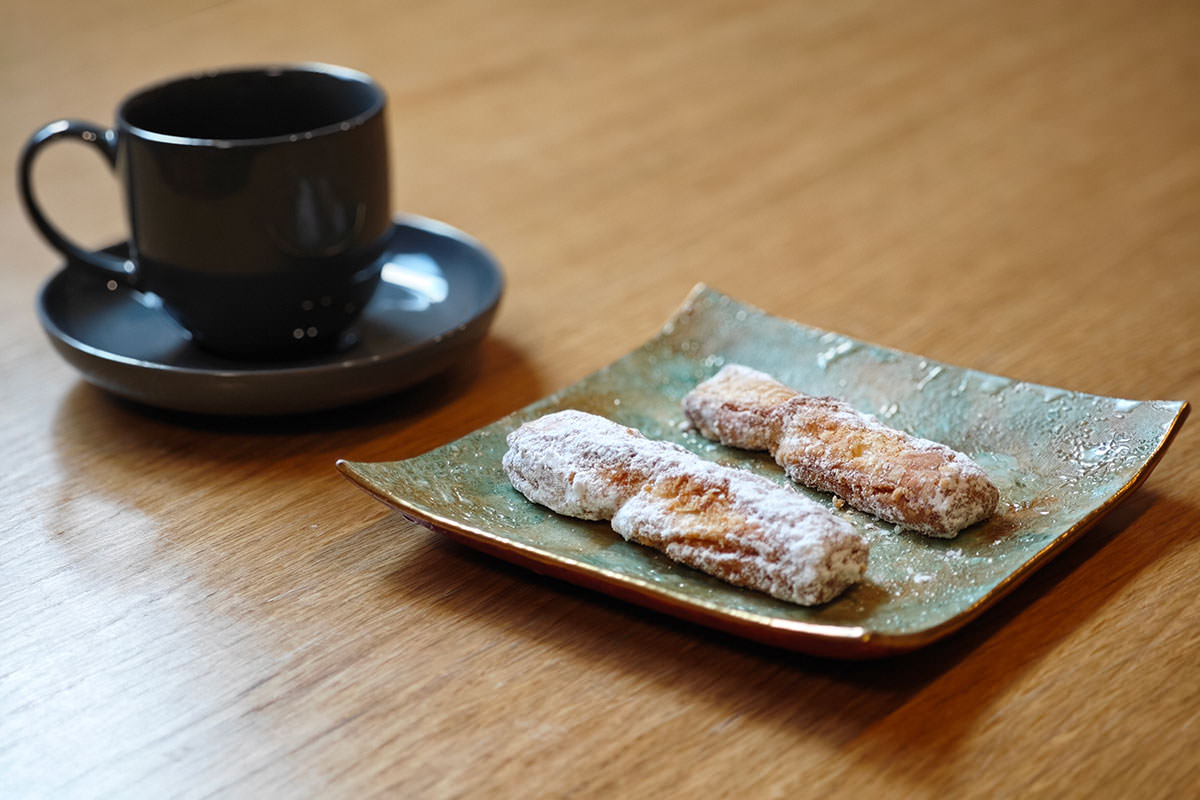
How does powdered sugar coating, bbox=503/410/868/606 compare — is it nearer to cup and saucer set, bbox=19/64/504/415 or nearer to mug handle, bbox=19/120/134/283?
cup and saucer set, bbox=19/64/504/415

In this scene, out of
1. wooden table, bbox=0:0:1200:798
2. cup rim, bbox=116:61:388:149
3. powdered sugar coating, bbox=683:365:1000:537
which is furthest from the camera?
cup rim, bbox=116:61:388:149

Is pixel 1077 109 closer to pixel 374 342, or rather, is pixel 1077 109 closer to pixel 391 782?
pixel 374 342

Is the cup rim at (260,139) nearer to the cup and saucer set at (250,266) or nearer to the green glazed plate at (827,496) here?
the cup and saucer set at (250,266)

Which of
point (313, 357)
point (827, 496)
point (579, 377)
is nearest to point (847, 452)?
point (827, 496)

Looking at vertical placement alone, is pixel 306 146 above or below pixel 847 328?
above

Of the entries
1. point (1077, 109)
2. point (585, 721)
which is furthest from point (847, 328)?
point (1077, 109)

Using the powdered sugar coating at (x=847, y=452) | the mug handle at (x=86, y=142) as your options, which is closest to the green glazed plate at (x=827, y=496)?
the powdered sugar coating at (x=847, y=452)

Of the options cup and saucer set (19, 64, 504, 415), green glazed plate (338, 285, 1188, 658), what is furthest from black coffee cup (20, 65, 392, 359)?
green glazed plate (338, 285, 1188, 658)

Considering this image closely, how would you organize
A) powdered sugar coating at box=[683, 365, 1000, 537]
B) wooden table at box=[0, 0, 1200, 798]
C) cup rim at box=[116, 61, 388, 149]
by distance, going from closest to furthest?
wooden table at box=[0, 0, 1200, 798] < powdered sugar coating at box=[683, 365, 1000, 537] < cup rim at box=[116, 61, 388, 149]
